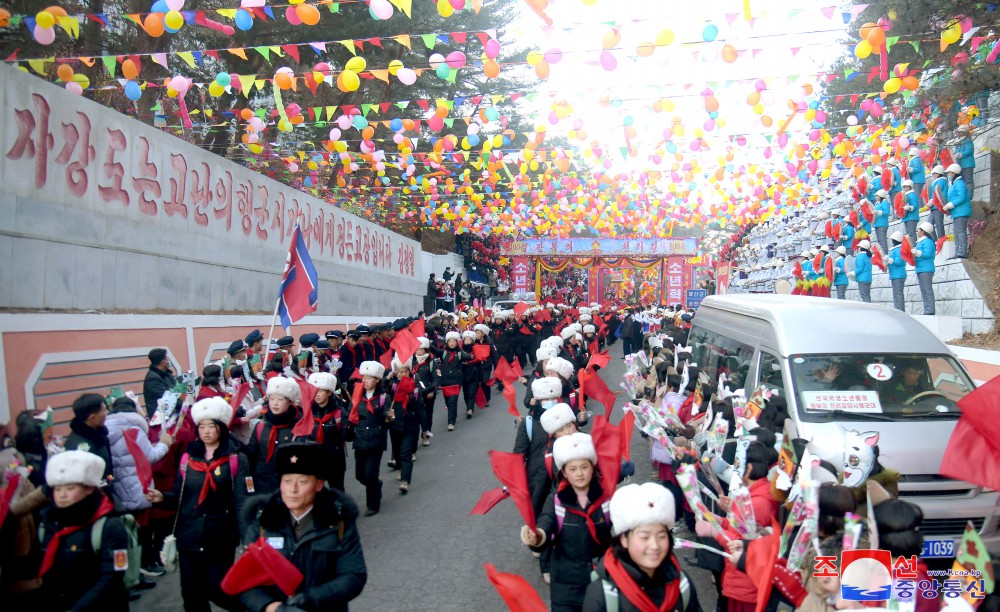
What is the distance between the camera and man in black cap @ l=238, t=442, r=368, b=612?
3.14 metres

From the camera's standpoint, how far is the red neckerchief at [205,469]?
468 centimetres

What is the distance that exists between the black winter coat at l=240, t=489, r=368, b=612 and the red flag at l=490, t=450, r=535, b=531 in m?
0.91

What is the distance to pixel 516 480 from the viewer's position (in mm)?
4012

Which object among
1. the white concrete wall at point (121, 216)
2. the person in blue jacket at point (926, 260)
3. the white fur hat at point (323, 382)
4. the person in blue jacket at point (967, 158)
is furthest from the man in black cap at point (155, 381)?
the person in blue jacket at point (967, 158)

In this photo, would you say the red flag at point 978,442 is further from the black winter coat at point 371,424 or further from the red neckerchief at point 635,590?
the black winter coat at point 371,424

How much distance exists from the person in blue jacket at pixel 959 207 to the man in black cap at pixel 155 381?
509 inches

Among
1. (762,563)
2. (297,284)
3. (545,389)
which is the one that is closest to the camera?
(762,563)

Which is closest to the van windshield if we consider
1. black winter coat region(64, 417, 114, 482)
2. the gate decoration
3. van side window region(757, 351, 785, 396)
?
van side window region(757, 351, 785, 396)

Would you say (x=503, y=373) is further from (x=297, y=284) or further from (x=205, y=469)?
(x=205, y=469)

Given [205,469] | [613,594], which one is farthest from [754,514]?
[205,469]

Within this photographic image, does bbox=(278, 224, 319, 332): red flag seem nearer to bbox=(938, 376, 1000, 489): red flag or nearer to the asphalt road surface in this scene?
the asphalt road surface

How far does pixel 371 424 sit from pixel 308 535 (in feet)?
15.0

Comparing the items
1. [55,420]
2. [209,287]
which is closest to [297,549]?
[55,420]

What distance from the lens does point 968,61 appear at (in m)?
10.1
